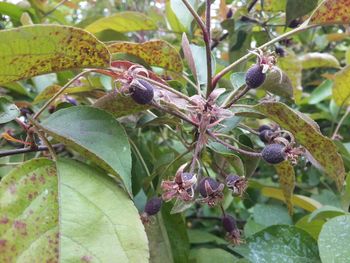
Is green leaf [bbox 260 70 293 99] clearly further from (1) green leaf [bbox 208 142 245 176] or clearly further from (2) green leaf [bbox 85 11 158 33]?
(2) green leaf [bbox 85 11 158 33]

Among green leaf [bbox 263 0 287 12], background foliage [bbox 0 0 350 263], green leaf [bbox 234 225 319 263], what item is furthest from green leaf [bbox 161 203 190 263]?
green leaf [bbox 263 0 287 12]

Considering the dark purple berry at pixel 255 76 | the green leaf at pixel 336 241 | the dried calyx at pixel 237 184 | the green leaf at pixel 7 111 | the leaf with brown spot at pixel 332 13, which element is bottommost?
the green leaf at pixel 336 241

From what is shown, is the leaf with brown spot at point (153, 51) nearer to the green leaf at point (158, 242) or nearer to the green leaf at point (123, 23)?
the green leaf at point (158, 242)

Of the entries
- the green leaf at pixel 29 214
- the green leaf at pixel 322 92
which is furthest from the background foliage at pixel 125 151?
the green leaf at pixel 322 92

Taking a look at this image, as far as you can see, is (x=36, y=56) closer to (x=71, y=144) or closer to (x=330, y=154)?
(x=71, y=144)

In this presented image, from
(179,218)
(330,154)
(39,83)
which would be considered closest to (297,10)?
(330,154)

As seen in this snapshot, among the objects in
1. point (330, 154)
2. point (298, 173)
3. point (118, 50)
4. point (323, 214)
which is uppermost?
point (118, 50)
